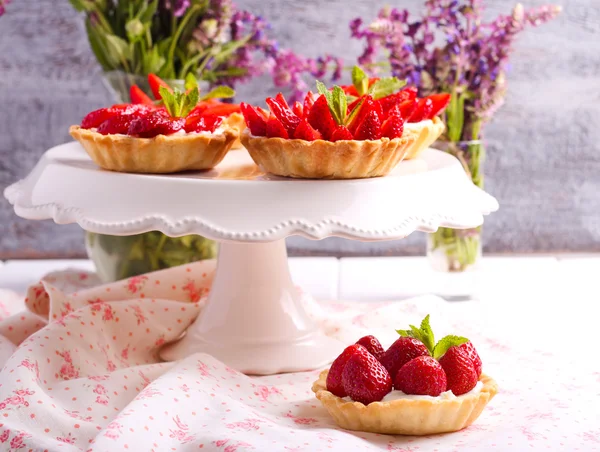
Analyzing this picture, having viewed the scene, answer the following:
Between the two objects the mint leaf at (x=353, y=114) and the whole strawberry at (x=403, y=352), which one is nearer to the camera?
the whole strawberry at (x=403, y=352)

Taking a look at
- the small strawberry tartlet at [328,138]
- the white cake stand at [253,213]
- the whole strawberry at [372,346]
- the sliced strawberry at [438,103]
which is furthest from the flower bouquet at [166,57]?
the whole strawberry at [372,346]

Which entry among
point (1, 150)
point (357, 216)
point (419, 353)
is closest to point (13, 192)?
point (357, 216)

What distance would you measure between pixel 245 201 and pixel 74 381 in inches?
A: 20.0

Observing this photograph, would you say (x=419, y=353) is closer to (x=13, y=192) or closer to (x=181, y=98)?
(x=181, y=98)

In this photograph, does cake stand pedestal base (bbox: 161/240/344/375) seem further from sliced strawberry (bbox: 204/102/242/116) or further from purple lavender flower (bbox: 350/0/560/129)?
purple lavender flower (bbox: 350/0/560/129)

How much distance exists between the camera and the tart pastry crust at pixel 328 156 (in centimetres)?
176

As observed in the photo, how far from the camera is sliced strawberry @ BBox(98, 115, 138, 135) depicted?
6.34 ft

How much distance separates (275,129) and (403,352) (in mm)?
509

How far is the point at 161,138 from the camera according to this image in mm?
1851

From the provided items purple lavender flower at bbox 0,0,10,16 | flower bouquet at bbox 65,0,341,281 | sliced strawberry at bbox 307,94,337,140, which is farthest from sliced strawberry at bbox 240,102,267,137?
purple lavender flower at bbox 0,0,10,16

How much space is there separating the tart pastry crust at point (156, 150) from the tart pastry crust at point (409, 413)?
1.81ft

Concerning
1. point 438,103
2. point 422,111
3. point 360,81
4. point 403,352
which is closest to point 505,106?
point 438,103

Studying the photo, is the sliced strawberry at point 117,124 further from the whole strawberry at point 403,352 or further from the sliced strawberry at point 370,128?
the whole strawberry at point 403,352

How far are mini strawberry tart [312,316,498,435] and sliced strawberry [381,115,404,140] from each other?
0.39m
